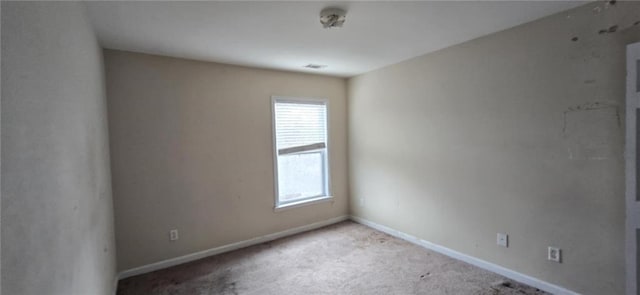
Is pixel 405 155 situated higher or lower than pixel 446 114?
lower

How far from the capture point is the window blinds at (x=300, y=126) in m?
3.82

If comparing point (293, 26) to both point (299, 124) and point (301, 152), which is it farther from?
point (301, 152)

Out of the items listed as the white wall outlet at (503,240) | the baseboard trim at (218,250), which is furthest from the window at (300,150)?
the white wall outlet at (503,240)

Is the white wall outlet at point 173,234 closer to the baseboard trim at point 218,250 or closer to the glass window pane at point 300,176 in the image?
the baseboard trim at point 218,250

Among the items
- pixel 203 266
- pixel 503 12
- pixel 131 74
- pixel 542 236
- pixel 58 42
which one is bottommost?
pixel 203 266

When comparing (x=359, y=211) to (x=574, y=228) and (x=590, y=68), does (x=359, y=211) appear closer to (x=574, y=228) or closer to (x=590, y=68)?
(x=574, y=228)

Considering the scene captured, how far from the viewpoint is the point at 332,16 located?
207 cm

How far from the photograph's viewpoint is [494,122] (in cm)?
267

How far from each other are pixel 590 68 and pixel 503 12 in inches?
29.5

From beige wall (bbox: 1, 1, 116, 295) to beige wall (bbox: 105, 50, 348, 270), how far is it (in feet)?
4.00

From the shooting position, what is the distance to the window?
3826mm

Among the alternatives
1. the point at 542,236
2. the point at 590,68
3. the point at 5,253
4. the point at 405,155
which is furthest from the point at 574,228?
the point at 5,253

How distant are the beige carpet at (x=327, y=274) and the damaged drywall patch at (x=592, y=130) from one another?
3.99 ft

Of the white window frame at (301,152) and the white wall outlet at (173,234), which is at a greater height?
the white window frame at (301,152)
